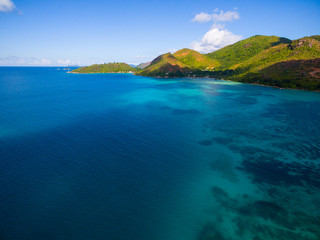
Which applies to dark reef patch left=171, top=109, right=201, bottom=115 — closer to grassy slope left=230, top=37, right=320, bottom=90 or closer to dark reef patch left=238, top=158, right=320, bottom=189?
dark reef patch left=238, top=158, right=320, bottom=189

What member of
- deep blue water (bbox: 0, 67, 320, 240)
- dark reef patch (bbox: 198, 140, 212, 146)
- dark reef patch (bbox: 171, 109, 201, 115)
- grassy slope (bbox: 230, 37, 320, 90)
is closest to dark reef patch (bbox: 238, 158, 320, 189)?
deep blue water (bbox: 0, 67, 320, 240)

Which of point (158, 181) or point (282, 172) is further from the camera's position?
point (282, 172)

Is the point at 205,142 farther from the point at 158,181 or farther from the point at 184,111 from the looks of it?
the point at 184,111

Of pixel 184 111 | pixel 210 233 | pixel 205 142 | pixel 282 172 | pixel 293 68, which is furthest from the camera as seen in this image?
pixel 293 68

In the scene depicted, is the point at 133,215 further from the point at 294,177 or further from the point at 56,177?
the point at 294,177

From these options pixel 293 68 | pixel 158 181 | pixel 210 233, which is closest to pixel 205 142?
pixel 158 181

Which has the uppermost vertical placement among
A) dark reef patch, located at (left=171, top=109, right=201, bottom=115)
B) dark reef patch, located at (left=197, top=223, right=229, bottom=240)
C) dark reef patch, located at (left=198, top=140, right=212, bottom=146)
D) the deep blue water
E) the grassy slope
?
the grassy slope

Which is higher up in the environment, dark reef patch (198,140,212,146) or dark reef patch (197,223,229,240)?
dark reef patch (198,140,212,146)

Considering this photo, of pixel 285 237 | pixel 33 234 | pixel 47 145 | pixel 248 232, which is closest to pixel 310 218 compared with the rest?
pixel 285 237

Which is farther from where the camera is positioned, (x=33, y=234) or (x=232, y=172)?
(x=232, y=172)
